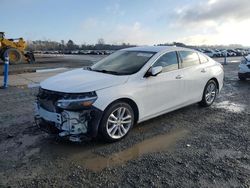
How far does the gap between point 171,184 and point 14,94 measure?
22.0 ft

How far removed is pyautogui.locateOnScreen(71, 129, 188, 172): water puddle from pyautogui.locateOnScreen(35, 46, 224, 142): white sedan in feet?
1.16

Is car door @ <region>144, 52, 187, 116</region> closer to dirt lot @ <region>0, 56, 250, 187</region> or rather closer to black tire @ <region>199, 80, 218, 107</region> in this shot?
dirt lot @ <region>0, 56, 250, 187</region>

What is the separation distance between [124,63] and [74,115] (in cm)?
175

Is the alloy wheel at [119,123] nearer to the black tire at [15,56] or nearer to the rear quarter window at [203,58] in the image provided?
the rear quarter window at [203,58]

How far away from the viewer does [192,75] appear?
19.9ft

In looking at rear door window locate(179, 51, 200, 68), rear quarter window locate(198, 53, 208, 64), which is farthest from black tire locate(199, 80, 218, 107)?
rear door window locate(179, 51, 200, 68)

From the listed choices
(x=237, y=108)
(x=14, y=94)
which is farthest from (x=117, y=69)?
(x=14, y=94)

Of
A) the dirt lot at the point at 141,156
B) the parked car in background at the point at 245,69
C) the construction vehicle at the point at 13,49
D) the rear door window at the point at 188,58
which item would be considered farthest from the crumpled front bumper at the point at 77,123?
the construction vehicle at the point at 13,49

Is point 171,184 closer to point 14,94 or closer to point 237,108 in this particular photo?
point 237,108

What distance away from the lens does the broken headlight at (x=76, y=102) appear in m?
4.15

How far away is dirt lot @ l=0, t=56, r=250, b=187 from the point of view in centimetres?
344

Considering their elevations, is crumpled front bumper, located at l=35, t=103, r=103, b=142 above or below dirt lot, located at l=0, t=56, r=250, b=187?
above

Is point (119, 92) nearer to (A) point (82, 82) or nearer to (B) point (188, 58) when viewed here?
(A) point (82, 82)

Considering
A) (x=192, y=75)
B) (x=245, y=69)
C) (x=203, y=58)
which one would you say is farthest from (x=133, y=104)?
(x=245, y=69)
